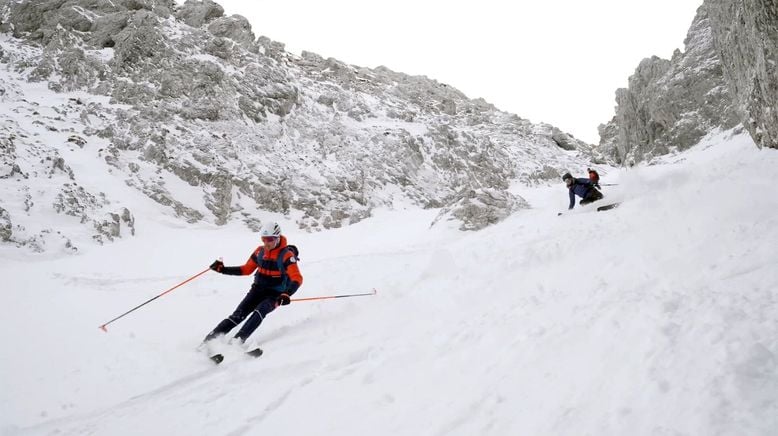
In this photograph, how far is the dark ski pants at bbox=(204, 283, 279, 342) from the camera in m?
6.19

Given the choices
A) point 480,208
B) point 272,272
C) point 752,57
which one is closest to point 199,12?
point 480,208

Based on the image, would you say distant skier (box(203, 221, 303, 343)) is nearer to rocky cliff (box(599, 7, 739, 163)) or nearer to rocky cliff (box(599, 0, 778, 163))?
rocky cliff (box(599, 0, 778, 163))

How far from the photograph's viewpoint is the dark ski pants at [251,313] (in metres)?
6.19

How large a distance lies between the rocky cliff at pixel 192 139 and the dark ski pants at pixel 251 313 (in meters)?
10.8

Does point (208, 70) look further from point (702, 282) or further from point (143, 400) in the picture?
point (702, 282)

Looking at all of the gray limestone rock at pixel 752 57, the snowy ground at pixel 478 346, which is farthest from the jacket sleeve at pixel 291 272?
the gray limestone rock at pixel 752 57

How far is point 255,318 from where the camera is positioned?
20.6ft

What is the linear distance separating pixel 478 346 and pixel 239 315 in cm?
390

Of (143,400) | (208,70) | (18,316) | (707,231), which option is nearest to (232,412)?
(143,400)

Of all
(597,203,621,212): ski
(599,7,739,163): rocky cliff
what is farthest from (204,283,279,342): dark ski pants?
(599,7,739,163): rocky cliff

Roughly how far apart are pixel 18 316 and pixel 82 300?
57.9 inches

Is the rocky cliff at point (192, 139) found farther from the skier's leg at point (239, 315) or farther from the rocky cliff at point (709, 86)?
the skier's leg at point (239, 315)

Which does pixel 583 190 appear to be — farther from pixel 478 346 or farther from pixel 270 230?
pixel 478 346

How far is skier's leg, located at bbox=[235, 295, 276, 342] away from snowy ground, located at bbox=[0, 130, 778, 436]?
1.38ft
